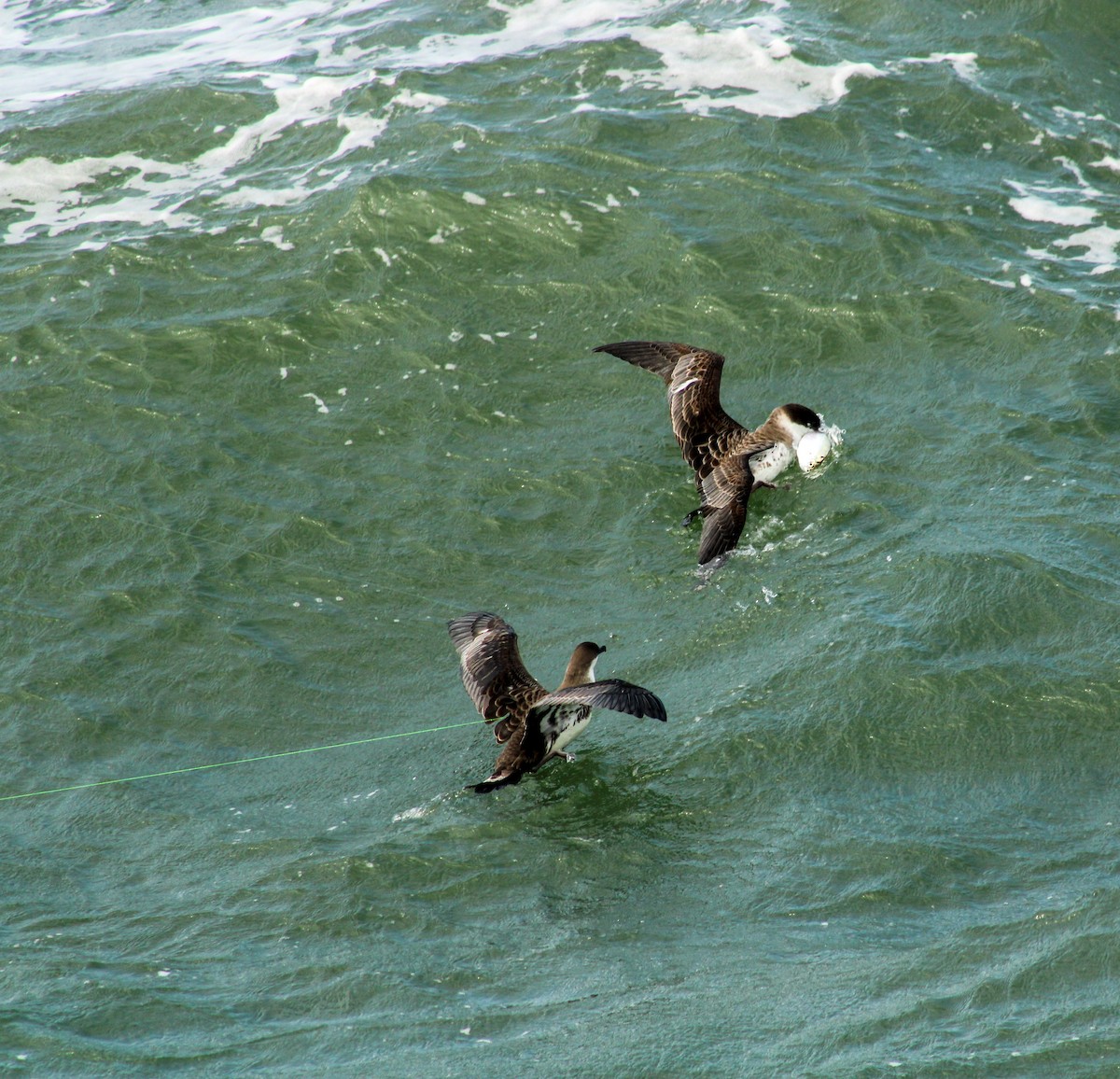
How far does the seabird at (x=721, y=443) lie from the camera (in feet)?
30.5

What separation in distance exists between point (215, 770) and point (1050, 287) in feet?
26.5

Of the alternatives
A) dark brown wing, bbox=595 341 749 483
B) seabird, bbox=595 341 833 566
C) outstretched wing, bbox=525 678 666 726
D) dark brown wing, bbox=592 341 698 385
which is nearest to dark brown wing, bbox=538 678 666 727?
outstretched wing, bbox=525 678 666 726

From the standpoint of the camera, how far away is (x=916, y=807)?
7.04 m

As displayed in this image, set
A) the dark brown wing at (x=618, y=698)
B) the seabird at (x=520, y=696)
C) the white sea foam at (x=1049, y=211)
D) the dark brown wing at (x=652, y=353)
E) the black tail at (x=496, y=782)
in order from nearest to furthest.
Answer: the dark brown wing at (x=618, y=698), the seabird at (x=520, y=696), the black tail at (x=496, y=782), the dark brown wing at (x=652, y=353), the white sea foam at (x=1049, y=211)

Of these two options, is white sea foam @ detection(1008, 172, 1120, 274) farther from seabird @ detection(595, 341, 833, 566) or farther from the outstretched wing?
the outstretched wing

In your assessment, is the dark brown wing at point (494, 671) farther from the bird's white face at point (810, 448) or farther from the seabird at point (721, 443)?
the bird's white face at point (810, 448)

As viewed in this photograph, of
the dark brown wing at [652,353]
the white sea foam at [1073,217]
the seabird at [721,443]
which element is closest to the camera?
the seabird at [721,443]

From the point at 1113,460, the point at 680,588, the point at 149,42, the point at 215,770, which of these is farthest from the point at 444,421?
the point at 149,42

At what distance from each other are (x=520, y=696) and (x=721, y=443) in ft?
10.4

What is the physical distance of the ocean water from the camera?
19.4 ft

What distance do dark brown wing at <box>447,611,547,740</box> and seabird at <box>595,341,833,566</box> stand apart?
1803 millimetres

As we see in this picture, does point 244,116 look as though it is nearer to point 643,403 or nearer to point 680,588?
point 643,403

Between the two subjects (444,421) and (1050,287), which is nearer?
(444,421)

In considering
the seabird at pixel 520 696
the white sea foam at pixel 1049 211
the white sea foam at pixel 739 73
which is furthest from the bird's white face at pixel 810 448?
the white sea foam at pixel 739 73
